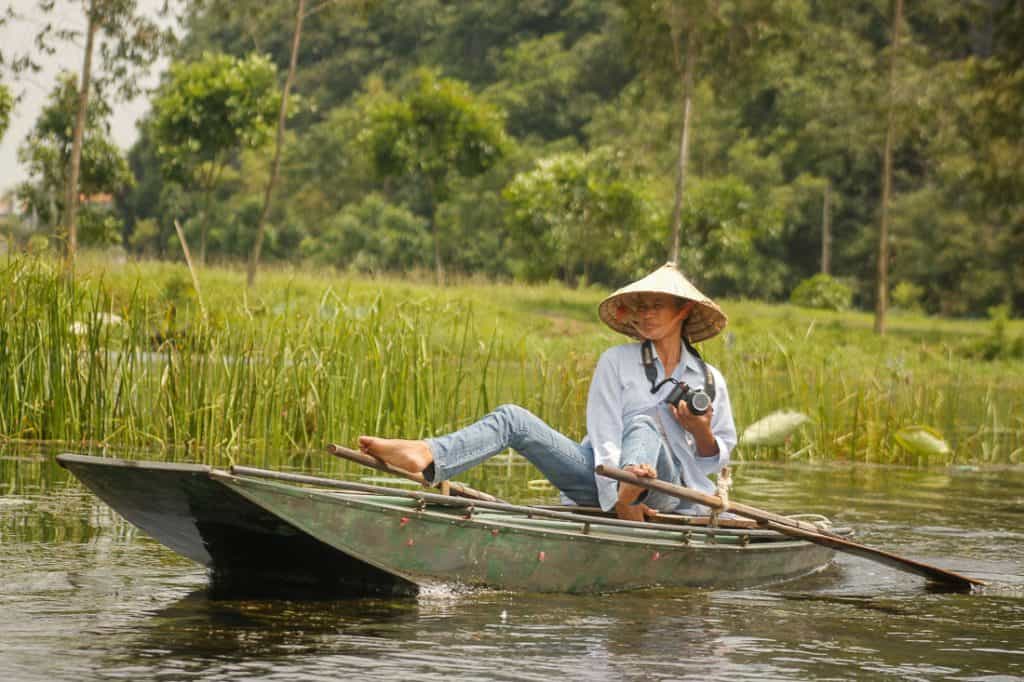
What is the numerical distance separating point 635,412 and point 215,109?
3492 centimetres

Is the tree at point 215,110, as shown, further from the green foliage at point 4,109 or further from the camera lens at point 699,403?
the camera lens at point 699,403

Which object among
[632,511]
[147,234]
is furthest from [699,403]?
[147,234]

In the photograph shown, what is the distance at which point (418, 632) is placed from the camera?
17.9 ft

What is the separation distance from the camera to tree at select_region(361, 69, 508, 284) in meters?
40.4

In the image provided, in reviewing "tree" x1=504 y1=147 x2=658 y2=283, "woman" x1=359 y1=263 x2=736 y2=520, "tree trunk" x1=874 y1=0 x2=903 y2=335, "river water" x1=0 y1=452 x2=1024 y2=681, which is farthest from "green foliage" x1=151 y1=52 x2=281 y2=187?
"woman" x1=359 y1=263 x2=736 y2=520

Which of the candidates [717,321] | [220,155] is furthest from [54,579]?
[220,155]

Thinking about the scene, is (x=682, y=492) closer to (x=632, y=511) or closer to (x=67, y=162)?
(x=632, y=511)

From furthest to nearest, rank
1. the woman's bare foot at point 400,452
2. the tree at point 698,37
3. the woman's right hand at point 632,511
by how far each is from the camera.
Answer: the tree at point 698,37 < the woman's right hand at point 632,511 < the woman's bare foot at point 400,452

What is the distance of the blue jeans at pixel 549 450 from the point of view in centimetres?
582

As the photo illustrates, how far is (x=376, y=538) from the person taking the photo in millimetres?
5480

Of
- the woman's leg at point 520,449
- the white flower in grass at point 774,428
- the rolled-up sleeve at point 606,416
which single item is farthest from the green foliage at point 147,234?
the rolled-up sleeve at point 606,416

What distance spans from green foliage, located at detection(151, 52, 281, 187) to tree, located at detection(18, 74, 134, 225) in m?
3.01

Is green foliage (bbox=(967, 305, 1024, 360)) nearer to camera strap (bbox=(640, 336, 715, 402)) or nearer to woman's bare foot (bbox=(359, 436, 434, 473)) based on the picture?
camera strap (bbox=(640, 336, 715, 402))

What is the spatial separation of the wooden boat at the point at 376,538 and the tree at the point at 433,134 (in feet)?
112
